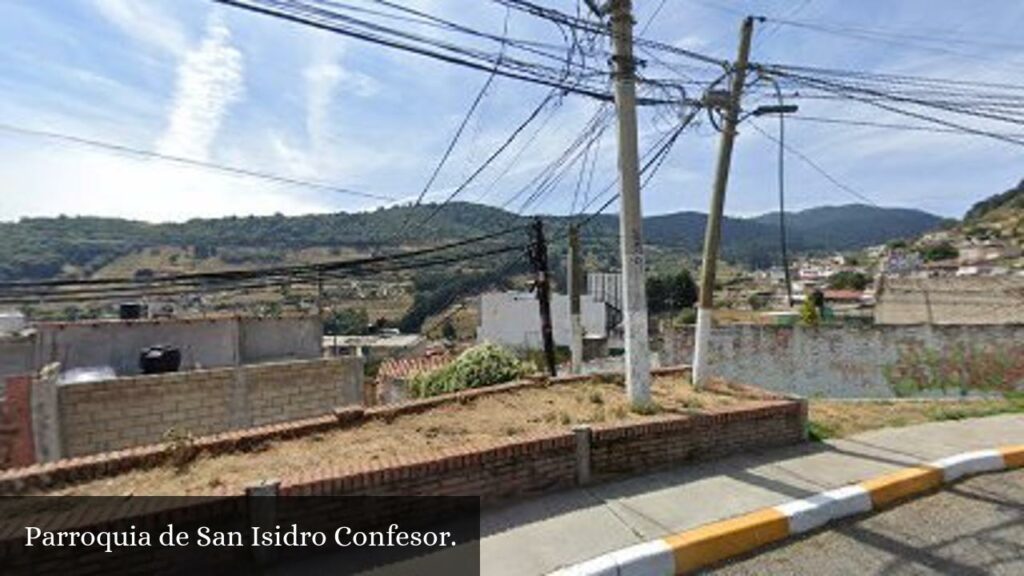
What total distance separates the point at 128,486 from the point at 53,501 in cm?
48

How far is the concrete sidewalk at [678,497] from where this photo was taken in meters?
5.14

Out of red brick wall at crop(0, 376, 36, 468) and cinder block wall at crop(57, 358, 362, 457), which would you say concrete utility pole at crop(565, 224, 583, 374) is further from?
red brick wall at crop(0, 376, 36, 468)

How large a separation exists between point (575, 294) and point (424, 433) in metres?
12.9

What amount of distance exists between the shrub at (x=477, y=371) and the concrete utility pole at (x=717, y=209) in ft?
11.2

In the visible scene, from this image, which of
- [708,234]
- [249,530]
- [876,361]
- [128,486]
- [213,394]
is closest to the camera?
[249,530]

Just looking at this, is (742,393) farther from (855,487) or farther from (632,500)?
(632,500)

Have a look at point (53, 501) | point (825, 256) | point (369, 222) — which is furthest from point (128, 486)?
point (825, 256)

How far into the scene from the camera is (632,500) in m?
6.08

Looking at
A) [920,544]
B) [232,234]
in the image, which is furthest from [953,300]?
[232,234]

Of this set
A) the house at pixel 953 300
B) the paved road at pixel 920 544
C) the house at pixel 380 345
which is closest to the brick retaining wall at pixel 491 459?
the paved road at pixel 920 544

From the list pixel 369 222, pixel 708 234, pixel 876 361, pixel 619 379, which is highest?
pixel 369 222

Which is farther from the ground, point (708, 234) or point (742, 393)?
point (708, 234)

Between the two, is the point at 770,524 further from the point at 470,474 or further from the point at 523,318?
the point at 523,318

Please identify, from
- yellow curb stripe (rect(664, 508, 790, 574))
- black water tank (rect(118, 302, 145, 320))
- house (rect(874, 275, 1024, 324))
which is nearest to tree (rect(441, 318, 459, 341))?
house (rect(874, 275, 1024, 324))
